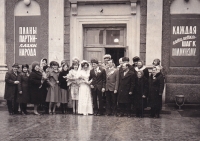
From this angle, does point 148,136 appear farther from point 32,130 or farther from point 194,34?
point 194,34

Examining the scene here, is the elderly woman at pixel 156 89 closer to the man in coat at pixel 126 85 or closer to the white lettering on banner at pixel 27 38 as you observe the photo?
the man in coat at pixel 126 85

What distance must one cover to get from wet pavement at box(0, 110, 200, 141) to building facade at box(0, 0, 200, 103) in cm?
262

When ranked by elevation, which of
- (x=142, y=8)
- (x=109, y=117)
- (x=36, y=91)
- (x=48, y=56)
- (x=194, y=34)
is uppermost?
(x=142, y=8)

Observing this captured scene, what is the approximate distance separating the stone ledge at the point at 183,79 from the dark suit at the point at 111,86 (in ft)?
9.06

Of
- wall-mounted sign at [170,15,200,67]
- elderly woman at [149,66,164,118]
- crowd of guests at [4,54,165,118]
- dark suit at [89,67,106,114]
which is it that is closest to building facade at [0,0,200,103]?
wall-mounted sign at [170,15,200,67]

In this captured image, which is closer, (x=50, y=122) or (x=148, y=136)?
(x=148, y=136)

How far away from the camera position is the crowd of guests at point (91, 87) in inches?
368

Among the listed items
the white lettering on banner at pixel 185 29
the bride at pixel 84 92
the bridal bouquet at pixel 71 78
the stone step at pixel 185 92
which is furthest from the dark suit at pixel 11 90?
the white lettering on banner at pixel 185 29

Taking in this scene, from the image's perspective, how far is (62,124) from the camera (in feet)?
26.3

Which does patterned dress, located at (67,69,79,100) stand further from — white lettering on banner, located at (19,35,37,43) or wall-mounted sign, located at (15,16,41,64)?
white lettering on banner, located at (19,35,37,43)

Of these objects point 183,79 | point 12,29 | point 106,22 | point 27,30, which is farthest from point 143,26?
point 12,29

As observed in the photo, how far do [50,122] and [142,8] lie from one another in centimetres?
590

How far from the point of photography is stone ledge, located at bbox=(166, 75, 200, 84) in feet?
37.0

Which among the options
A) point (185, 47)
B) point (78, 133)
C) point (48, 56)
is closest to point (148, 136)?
point (78, 133)
